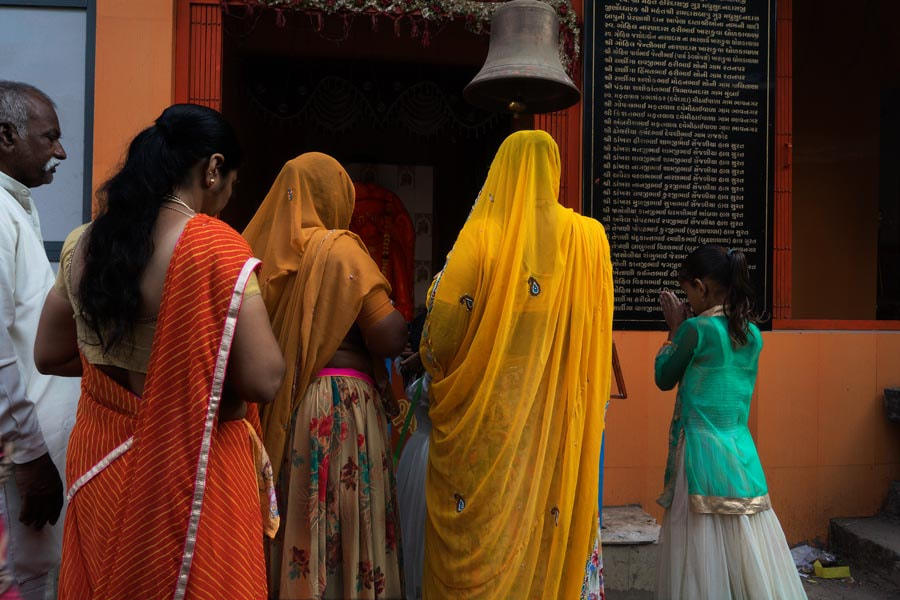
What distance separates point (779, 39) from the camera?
482 centimetres

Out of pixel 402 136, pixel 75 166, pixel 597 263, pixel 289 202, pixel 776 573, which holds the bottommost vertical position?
pixel 776 573

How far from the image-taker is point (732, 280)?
3240 millimetres

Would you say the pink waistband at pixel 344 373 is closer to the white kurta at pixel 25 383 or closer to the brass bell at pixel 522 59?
the white kurta at pixel 25 383

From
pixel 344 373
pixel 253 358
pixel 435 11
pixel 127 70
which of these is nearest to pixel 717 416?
pixel 344 373

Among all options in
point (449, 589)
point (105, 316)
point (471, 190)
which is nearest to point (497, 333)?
point (449, 589)

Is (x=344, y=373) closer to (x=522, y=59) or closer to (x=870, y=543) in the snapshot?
(x=522, y=59)

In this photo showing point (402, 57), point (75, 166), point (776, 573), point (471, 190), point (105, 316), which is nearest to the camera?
point (105, 316)

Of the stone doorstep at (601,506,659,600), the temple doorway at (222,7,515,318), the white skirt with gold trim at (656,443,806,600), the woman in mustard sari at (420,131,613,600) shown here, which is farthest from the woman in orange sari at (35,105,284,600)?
the temple doorway at (222,7,515,318)

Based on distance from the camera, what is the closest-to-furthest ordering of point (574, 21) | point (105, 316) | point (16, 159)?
point (105, 316)
point (16, 159)
point (574, 21)

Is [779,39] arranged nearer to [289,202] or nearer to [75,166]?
[289,202]

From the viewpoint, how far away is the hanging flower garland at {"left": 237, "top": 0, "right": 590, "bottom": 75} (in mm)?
4401

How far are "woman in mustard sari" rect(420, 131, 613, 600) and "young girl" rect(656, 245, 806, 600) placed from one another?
2.20ft

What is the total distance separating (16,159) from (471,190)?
199 inches

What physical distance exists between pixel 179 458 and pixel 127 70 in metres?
3.24
